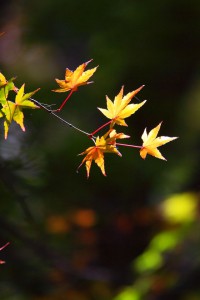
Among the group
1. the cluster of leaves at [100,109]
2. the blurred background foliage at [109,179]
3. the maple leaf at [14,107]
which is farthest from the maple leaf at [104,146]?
the blurred background foliage at [109,179]

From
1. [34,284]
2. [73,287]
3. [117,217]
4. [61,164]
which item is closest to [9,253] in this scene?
[34,284]

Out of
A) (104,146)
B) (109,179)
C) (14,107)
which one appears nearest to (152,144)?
(104,146)

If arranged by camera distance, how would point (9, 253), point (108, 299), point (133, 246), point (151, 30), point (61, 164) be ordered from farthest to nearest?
point (151, 30), point (133, 246), point (61, 164), point (108, 299), point (9, 253)

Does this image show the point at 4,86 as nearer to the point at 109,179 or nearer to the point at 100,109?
the point at 100,109

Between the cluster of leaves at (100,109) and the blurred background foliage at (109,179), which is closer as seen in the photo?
the cluster of leaves at (100,109)

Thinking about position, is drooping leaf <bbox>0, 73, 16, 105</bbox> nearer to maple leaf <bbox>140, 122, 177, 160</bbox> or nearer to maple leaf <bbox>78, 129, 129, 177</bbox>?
maple leaf <bbox>78, 129, 129, 177</bbox>

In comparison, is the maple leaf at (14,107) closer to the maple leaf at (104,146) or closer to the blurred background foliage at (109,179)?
the maple leaf at (104,146)

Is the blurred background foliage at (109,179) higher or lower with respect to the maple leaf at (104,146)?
higher

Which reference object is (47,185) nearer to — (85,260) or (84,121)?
(85,260)

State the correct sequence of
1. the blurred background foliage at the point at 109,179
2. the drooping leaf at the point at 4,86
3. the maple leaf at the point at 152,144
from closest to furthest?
the drooping leaf at the point at 4,86 → the maple leaf at the point at 152,144 → the blurred background foliage at the point at 109,179
